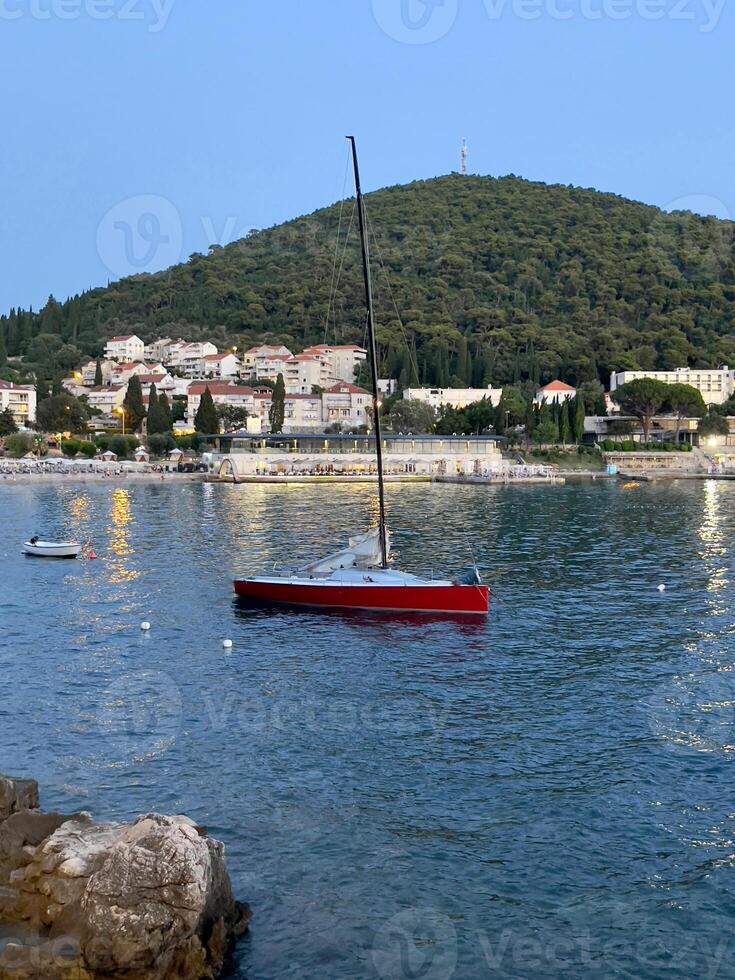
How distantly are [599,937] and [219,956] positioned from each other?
4755 millimetres

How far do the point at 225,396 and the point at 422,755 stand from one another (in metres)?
118

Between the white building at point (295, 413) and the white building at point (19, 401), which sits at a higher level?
the white building at point (19, 401)

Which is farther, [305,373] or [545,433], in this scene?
[305,373]

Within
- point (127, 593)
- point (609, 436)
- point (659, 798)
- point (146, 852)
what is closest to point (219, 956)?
point (146, 852)

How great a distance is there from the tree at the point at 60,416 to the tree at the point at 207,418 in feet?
54.0

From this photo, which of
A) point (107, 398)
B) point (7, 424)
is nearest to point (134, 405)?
point (7, 424)

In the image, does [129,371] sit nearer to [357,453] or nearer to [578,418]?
[357,453]

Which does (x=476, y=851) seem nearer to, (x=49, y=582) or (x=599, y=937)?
(x=599, y=937)

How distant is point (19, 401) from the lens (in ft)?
426

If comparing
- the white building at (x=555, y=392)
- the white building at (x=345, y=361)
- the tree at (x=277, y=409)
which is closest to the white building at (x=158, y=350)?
the white building at (x=345, y=361)

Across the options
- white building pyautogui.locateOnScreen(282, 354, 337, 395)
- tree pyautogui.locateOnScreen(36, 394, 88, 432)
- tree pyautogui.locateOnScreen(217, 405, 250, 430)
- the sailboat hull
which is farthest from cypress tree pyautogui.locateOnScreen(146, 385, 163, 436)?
the sailboat hull

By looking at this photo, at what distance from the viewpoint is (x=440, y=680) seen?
22609 mm

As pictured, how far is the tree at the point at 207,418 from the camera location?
4569 inches

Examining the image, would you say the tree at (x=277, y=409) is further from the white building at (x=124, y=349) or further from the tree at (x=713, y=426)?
the tree at (x=713, y=426)
